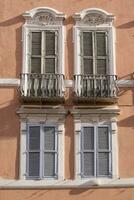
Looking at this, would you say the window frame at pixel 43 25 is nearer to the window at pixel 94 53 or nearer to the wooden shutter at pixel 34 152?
the window at pixel 94 53

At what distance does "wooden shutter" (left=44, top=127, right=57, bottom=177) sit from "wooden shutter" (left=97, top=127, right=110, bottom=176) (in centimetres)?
146

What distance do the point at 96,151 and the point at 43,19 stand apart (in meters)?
4.90

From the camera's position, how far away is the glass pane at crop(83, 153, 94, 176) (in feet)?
60.4

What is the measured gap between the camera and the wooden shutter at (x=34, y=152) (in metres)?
18.3

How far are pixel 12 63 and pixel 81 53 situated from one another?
236cm

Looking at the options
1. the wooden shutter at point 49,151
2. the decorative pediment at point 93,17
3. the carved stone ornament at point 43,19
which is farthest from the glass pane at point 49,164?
the decorative pediment at point 93,17

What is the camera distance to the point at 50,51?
64.1ft

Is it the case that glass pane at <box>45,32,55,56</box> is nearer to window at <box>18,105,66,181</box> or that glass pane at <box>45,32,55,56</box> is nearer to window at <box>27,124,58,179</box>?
window at <box>18,105,66,181</box>

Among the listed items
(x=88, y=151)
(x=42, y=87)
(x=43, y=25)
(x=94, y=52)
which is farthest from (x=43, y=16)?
(x=88, y=151)

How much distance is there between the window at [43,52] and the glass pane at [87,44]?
76 centimetres

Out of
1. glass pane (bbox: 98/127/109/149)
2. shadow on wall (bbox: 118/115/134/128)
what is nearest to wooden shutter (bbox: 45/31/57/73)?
glass pane (bbox: 98/127/109/149)

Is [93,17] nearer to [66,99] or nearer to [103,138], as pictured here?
[66,99]

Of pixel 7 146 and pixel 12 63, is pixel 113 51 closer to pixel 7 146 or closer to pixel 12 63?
pixel 12 63

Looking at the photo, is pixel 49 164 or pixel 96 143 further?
pixel 96 143
